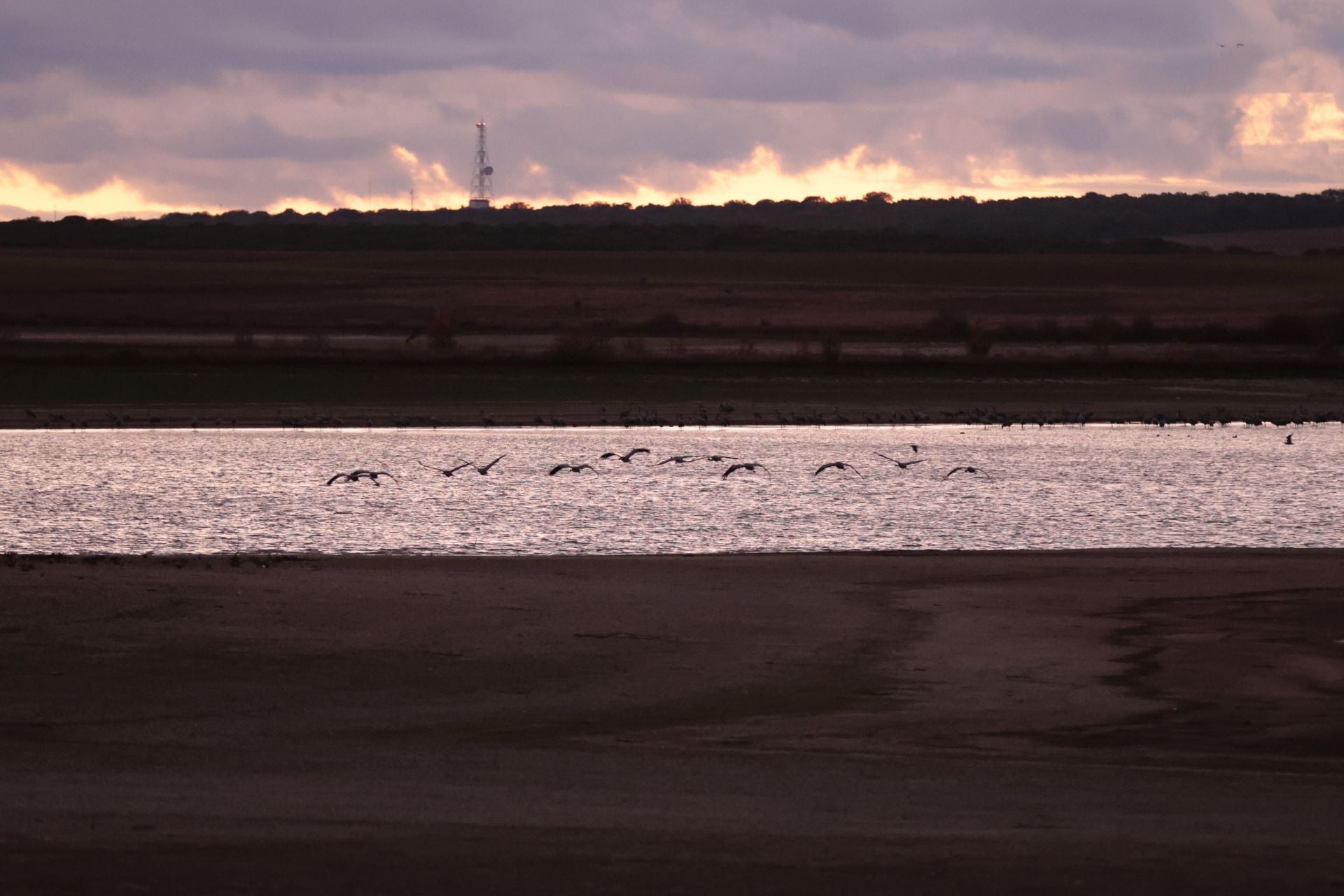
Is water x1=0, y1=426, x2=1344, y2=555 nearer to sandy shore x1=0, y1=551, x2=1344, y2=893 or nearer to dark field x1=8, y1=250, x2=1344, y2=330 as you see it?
sandy shore x1=0, y1=551, x2=1344, y2=893

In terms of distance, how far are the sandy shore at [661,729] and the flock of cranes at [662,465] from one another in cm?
982

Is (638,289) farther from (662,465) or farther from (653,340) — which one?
(662,465)

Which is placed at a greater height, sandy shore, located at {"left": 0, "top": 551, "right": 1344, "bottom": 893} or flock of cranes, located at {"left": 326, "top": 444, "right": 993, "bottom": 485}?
flock of cranes, located at {"left": 326, "top": 444, "right": 993, "bottom": 485}

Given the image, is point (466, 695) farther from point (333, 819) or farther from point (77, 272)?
point (77, 272)

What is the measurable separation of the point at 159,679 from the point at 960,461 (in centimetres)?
2023

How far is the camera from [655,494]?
23922mm

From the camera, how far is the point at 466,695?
1070cm

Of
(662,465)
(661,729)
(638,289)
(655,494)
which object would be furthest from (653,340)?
(661,729)

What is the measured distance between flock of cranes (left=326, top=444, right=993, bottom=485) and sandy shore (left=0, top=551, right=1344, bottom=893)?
32.2 ft

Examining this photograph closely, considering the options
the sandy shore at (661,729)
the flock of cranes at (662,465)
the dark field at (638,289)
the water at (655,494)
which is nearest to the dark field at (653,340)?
the dark field at (638,289)

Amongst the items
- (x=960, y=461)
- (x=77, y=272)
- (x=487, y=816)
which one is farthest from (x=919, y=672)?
(x=77, y=272)

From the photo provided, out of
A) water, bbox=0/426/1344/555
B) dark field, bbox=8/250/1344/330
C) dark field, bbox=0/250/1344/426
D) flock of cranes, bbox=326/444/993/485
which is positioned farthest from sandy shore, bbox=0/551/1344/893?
dark field, bbox=8/250/1344/330

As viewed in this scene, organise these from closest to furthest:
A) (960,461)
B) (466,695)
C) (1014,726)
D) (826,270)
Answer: (1014,726) < (466,695) < (960,461) < (826,270)

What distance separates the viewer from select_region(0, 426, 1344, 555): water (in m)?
19.1
